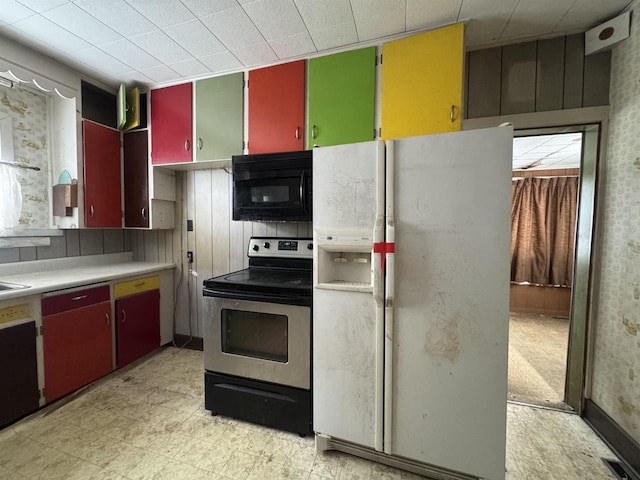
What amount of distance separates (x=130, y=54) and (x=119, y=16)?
0.43 metres

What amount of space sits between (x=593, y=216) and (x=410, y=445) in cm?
181

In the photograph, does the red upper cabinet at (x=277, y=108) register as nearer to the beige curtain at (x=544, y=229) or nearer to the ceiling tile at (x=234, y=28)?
the ceiling tile at (x=234, y=28)

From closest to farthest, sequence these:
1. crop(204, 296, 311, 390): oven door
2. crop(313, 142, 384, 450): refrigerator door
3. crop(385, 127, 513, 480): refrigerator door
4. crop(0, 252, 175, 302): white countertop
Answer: crop(385, 127, 513, 480): refrigerator door, crop(313, 142, 384, 450): refrigerator door, crop(204, 296, 311, 390): oven door, crop(0, 252, 175, 302): white countertop

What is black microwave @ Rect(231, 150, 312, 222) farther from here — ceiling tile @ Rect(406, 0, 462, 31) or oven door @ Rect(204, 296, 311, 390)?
ceiling tile @ Rect(406, 0, 462, 31)

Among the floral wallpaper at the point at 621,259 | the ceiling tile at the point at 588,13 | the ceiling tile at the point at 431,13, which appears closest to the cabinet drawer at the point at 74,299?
the ceiling tile at the point at 431,13

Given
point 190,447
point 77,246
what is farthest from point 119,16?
point 190,447

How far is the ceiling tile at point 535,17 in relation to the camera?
152cm

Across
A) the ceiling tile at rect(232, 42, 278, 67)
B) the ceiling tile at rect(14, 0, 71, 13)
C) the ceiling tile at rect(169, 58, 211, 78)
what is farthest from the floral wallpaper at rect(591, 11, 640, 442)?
the ceiling tile at rect(14, 0, 71, 13)

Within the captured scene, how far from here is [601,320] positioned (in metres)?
1.75

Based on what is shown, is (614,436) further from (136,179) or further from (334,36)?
(136,179)

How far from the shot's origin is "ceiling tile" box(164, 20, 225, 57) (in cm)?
172

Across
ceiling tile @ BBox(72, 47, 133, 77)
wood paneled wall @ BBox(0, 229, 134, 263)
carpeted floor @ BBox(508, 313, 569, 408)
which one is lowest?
carpeted floor @ BBox(508, 313, 569, 408)

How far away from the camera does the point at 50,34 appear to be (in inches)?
71.2

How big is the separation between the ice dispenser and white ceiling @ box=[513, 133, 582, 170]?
1942mm
